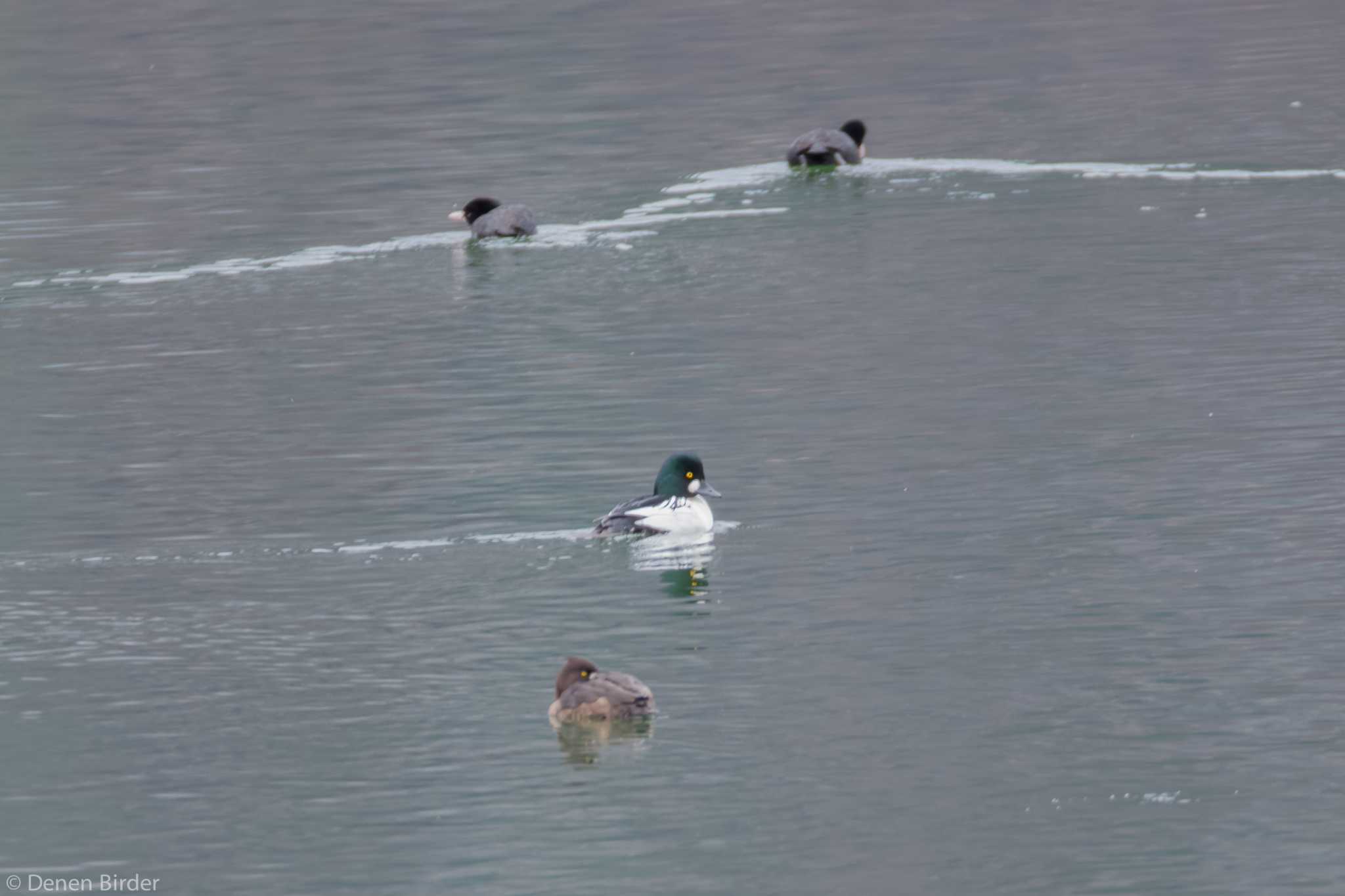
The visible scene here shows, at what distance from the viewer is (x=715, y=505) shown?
13797 millimetres

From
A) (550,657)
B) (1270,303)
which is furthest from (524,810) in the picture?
(1270,303)

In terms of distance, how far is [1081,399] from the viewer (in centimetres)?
1554

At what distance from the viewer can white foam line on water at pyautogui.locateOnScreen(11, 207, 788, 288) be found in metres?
22.2

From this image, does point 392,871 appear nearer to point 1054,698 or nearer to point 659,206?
point 1054,698

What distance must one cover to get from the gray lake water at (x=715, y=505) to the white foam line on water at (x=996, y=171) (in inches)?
4.0

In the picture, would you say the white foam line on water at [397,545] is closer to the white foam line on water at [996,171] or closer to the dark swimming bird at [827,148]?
the white foam line on water at [996,171]

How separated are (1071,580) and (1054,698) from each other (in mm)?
1789

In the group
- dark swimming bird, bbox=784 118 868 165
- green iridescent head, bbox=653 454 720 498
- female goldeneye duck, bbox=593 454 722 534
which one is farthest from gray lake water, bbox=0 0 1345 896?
green iridescent head, bbox=653 454 720 498

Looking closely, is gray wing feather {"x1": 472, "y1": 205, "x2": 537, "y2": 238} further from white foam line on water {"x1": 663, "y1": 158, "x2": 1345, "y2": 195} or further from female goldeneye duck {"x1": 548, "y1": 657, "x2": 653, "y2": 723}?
female goldeneye duck {"x1": 548, "y1": 657, "x2": 653, "y2": 723}

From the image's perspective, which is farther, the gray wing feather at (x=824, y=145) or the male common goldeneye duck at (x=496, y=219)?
the gray wing feather at (x=824, y=145)

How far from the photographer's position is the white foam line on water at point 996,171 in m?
23.2

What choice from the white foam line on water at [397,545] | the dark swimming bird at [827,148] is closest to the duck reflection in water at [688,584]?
the white foam line on water at [397,545]

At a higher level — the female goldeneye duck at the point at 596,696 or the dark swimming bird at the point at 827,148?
the dark swimming bird at the point at 827,148

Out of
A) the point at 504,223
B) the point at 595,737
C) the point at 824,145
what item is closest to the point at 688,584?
the point at 595,737
